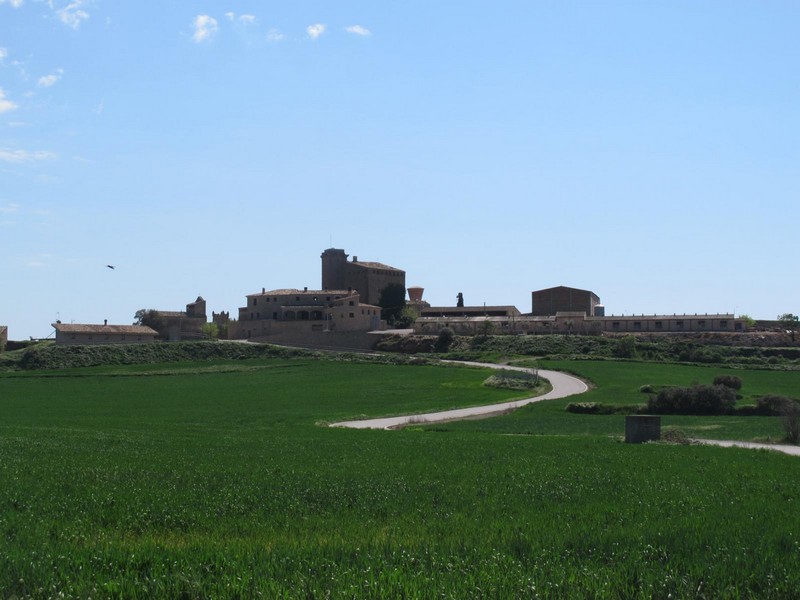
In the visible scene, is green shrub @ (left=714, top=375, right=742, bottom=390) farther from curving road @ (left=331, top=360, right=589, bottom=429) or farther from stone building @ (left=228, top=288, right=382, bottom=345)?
stone building @ (left=228, top=288, right=382, bottom=345)

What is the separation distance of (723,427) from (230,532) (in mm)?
32635

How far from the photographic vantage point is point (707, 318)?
12175 centimetres

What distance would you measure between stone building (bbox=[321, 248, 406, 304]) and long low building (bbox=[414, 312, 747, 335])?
1913 centimetres

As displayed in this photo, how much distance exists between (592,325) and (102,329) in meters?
69.3

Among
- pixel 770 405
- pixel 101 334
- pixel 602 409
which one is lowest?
pixel 602 409

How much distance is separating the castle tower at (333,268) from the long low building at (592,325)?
1034 inches

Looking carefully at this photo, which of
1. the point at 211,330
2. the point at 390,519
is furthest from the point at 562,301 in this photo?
the point at 390,519

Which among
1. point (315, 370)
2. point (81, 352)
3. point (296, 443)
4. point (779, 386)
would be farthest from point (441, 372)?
point (296, 443)

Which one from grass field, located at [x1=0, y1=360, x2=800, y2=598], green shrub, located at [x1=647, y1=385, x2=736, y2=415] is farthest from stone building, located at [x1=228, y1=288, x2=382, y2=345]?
grass field, located at [x1=0, y1=360, x2=800, y2=598]

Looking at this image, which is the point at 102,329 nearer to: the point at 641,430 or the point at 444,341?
the point at 444,341

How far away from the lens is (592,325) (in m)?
123

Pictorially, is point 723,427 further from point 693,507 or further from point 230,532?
point 230,532

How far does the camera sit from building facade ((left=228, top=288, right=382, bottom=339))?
409 ft

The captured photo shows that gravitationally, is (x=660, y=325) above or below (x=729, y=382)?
above
